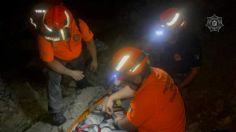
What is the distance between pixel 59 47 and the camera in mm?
4039

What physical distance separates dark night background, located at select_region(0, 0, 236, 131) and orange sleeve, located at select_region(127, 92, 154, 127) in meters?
1.76

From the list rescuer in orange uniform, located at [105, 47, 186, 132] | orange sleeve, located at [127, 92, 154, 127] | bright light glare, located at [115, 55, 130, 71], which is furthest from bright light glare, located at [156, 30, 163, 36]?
orange sleeve, located at [127, 92, 154, 127]

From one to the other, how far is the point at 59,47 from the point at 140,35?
117 inches

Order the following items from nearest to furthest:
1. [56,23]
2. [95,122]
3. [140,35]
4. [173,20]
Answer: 1. [56,23]
2. [173,20]
3. [95,122]
4. [140,35]

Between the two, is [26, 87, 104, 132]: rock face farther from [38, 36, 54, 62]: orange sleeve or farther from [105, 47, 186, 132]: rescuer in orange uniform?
[105, 47, 186, 132]: rescuer in orange uniform

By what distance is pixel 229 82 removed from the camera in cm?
506

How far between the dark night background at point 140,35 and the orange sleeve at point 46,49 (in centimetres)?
189

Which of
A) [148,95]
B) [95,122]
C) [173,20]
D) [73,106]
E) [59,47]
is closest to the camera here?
[148,95]

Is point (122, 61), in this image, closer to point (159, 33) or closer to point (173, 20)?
point (173, 20)

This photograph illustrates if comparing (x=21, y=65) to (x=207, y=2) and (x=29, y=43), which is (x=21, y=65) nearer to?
(x=29, y=43)

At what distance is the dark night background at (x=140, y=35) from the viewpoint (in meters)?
4.84

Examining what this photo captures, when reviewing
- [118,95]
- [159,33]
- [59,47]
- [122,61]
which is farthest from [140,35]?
[122,61]

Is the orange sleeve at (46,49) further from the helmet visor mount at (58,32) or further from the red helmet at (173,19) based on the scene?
the red helmet at (173,19)

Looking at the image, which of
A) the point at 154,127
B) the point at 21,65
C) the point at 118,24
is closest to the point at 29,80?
the point at 21,65
